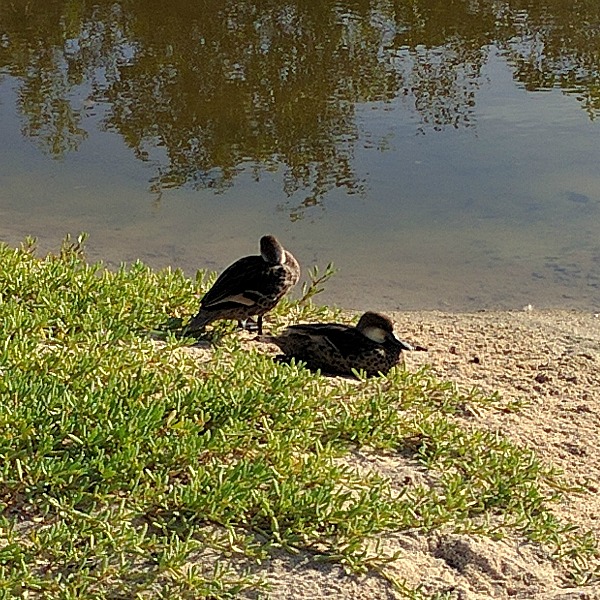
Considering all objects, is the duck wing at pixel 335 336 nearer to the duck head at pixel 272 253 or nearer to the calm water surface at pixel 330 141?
the duck head at pixel 272 253

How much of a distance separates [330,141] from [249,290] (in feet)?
19.0

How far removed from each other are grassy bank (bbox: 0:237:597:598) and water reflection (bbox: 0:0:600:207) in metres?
5.39

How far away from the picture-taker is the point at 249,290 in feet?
19.8

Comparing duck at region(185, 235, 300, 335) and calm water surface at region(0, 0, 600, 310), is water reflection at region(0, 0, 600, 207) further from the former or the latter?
duck at region(185, 235, 300, 335)

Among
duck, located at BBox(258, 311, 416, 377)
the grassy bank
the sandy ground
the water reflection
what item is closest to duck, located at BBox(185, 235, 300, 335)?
duck, located at BBox(258, 311, 416, 377)

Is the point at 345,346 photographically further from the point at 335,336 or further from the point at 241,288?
the point at 241,288

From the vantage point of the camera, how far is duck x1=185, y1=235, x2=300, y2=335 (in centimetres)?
595

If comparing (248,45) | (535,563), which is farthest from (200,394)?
(248,45)

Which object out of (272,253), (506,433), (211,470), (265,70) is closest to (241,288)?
(272,253)

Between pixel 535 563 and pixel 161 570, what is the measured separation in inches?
58.9

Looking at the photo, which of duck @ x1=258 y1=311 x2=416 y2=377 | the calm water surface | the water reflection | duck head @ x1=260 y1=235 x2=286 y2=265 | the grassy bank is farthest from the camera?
the water reflection

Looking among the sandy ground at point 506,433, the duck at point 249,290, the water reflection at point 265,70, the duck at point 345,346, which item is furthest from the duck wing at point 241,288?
the water reflection at point 265,70

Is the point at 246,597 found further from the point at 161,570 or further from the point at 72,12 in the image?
the point at 72,12

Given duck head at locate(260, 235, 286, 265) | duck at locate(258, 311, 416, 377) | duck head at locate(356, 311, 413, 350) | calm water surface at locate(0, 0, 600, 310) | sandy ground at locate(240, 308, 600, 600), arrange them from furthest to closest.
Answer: calm water surface at locate(0, 0, 600, 310) → duck head at locate(260, 235, 286, 265) → duck head at locate(356, 311, 413, 350) → duck at locate(258, 311, 416, 377) → sandy ground at locate(240, 308, 600, 600)
